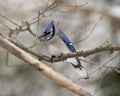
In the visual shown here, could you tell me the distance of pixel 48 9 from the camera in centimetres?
245

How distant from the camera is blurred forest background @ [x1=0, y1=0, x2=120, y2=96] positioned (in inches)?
98.2

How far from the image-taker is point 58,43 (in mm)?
2787

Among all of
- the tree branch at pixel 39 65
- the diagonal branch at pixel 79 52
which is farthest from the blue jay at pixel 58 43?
the diagonal branch at pixel 79 52

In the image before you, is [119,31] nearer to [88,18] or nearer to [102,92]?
[88,18]

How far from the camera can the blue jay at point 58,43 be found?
2587 millimetres

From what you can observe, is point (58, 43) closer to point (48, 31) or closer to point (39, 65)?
point (48, 31)

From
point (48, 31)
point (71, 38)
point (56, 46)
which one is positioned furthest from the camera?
point (71, 38)

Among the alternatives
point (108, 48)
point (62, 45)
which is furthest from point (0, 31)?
point (108, 48)

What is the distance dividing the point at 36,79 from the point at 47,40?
8.26ft

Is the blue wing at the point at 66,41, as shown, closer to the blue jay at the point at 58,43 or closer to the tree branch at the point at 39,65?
the blue jay at the point at 58,43

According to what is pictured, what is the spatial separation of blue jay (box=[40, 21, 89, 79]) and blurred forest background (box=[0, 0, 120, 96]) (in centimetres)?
5

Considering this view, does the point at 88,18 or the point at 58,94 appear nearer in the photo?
the point at 58,94

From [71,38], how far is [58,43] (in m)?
0.27

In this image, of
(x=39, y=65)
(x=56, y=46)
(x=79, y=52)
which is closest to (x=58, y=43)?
(x=56, y=46)
